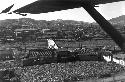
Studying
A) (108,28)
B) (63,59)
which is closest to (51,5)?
(108,28)

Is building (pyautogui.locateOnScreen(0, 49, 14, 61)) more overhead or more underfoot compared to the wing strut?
more underfoot

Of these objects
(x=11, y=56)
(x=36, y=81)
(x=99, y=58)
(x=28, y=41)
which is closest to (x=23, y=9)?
(x=36, y=81)

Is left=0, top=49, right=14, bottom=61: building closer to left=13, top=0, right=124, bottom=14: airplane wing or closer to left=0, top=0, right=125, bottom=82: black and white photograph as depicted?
left=0, top=0, right=125, bottom=82: black and white photograph

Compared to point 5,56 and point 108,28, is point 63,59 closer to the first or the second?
point 5,56

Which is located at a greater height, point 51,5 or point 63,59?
point 51,5

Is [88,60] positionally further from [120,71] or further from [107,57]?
[120,71]

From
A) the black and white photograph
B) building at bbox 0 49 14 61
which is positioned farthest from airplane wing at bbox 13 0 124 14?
building at bbox 0 49 14 61

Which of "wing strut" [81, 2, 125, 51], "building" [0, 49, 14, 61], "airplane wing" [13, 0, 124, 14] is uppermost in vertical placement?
"airplane wing" [13, 0, 124, 14]

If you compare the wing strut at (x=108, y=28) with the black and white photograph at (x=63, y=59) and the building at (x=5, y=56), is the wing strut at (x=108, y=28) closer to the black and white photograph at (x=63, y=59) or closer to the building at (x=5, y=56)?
the black and white photograph at (x=63, y=59)
